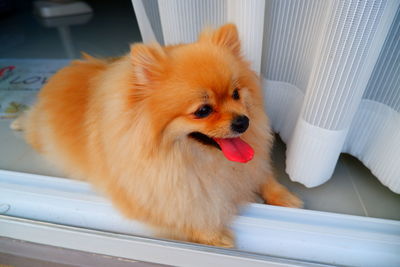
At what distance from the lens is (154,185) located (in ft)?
2.65

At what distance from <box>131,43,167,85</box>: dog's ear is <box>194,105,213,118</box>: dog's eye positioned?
0.44 feet

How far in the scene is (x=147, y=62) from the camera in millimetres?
698

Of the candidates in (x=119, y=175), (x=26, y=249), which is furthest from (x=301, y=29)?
(x=26, y=249)

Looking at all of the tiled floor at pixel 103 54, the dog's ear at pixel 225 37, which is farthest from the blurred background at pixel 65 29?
the dog's ear at pixel 225 37

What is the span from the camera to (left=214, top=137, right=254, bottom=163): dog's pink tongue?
30.4 inches

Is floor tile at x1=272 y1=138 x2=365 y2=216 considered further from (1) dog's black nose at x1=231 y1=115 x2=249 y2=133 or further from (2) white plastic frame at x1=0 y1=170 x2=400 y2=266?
(1) dog's black nose at x1=231 y1=115 x2=249 y2=133

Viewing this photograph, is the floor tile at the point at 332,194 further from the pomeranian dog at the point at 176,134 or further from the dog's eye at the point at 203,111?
the dog's eye at the point at 203,111

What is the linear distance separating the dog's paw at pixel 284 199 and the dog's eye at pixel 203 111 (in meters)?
0.45

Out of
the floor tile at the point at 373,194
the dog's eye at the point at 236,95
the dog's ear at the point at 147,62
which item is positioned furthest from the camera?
the floor tile at the point at 373,194

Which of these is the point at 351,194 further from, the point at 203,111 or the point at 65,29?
the point at 65,29

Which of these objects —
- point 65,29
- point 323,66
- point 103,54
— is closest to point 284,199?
point 323,66

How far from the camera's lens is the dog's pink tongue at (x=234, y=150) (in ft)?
2.54

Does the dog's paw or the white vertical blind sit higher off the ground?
the white vertical blind

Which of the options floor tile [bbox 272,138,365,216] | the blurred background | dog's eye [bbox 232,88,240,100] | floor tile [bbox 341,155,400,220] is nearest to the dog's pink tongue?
dog's eye [bbox 232,88,240,100]
